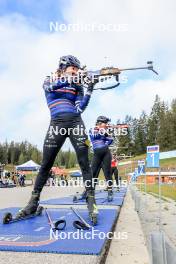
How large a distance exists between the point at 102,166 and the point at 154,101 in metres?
128

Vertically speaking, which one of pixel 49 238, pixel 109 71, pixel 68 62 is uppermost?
pixel 109 71

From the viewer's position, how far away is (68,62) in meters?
5.36

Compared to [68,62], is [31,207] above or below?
below

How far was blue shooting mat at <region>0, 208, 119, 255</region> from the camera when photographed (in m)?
3.15

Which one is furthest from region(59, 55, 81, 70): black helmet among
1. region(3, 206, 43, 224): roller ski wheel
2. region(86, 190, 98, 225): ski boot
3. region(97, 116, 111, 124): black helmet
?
region(97, 116, 111, 124): black helmet

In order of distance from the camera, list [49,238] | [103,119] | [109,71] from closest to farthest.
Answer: [49,238] → [109,71] → [103,119]

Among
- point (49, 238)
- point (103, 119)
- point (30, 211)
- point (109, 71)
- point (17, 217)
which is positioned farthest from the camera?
point (103, 119)

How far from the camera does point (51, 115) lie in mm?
5363

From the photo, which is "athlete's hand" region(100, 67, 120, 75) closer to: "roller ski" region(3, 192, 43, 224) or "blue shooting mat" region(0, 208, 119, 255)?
"roller ski" region(3, 192, 43, 224)

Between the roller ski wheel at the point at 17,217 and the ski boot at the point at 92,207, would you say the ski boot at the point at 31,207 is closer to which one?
the roller ski wheel at the point at 17,217

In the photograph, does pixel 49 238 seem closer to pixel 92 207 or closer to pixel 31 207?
pixel 92 207

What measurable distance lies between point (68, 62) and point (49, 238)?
2.69 metres

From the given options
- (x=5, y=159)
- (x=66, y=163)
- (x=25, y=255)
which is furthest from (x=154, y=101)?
(x=25, y=255)

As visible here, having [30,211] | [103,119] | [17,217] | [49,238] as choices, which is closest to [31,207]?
[30,211]
